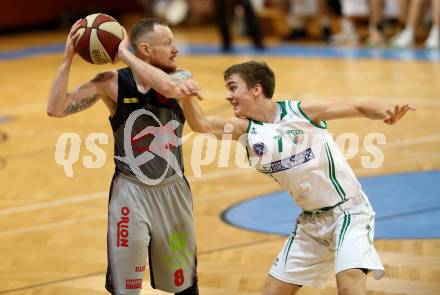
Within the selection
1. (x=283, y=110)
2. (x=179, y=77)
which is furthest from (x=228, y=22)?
(x=179, y=77)

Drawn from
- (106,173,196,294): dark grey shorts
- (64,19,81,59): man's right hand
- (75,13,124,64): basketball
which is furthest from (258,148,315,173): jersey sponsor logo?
(64,19,81,59): man's right hand

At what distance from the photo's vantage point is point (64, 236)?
8305 millimetres

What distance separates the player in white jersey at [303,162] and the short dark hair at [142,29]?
555mm

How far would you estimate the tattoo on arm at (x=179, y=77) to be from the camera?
4.87 m

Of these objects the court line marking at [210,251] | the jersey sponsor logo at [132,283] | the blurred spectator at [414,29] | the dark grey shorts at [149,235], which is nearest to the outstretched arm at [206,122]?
the dark grey shorts at [149,235]

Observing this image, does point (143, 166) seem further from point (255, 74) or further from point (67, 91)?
point (255, 74)

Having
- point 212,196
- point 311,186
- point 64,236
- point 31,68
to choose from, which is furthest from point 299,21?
point 311,186

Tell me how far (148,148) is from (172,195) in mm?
311

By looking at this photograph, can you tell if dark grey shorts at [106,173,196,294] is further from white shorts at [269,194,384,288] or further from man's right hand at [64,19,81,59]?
man's right hand at [64,19,81,59]

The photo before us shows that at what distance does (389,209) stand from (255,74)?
3.40 m

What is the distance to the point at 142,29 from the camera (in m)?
5.24

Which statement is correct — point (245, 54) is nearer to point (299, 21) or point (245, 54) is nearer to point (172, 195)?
point (299, 21)

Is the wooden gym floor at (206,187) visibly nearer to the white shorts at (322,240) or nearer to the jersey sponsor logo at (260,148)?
the white shorts at (322,240)

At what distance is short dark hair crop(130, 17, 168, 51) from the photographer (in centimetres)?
522
